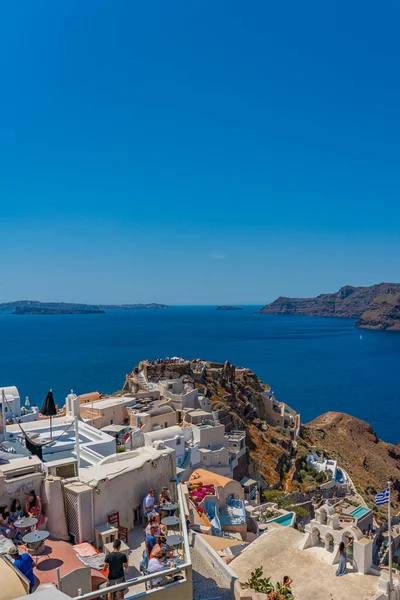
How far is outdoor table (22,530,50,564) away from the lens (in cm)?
888

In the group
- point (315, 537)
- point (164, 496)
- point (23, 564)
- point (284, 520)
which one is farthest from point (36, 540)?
point (284, 520)

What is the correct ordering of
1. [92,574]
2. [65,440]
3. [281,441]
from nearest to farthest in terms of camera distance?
1. [92,574]
2. [65,440]
3. [281,441]

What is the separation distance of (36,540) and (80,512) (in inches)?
66.5

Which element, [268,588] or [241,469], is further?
[241,469]

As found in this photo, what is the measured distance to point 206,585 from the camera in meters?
11.8

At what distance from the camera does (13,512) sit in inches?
403

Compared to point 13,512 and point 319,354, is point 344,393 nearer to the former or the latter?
point 319,354

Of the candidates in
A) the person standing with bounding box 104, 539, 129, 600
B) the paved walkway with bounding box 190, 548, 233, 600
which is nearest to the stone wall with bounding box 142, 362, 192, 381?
the paved walkway with bounding box 190, 548, 233, 600

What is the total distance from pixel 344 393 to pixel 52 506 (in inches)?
3664

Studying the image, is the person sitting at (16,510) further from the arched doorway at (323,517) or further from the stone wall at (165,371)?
the stone wall at (165,371)

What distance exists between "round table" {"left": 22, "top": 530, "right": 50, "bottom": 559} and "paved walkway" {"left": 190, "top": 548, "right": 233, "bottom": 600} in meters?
3.73

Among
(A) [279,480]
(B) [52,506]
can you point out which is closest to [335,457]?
(A) [279,480]

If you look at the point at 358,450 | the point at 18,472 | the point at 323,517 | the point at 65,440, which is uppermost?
the point at 18,472

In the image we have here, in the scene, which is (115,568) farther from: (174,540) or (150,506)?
(150,506)
